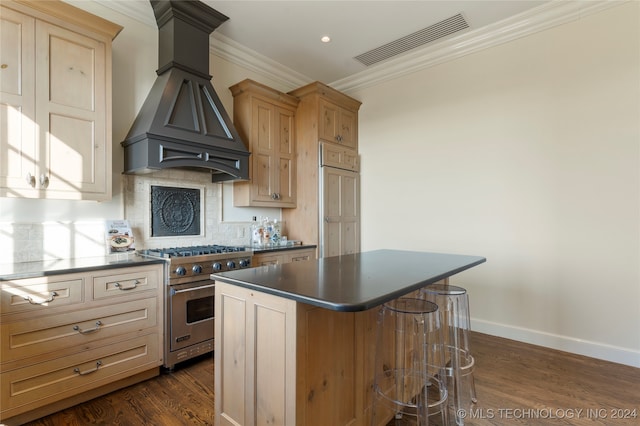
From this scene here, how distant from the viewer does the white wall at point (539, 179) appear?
2.60 m

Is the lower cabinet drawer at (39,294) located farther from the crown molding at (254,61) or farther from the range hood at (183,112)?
the crown molding at (254,61)

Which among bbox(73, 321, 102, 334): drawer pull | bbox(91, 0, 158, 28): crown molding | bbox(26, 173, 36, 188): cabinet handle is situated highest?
bbox(91, 0, 158, 28): crown molding

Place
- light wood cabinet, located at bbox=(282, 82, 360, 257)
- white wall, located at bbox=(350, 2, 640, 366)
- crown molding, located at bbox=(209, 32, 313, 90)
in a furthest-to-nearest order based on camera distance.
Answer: light wood cabinet, located at bbox=(282, 82, 360, 257) → crown molding, located at bbox=(209, 32, 313, 90) → white wall, located at bbox=(350, 2, 640, 366)

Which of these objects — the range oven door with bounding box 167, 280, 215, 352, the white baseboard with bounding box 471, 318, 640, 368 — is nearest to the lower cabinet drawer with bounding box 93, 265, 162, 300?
the range oven door with bounding box 167, 280, 215, 352

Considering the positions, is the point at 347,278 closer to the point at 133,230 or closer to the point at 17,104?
the point at 133,230

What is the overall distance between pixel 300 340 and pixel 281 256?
2.10 meters

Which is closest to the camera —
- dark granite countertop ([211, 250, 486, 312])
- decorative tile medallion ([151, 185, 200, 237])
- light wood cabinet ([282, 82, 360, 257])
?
dark granite countertop ([211, 250, 486, 312])

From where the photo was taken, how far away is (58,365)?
188cm

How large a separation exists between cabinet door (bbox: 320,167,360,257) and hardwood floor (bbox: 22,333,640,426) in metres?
1.85

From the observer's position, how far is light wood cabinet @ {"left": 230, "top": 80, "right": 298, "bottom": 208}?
3430mm

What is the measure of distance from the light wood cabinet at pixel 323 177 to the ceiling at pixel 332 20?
0.50 meters

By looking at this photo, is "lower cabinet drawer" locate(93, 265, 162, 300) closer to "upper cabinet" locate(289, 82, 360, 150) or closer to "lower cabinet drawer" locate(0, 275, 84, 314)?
"lower cabinet drawer" locate(0, 275, 84, 314)

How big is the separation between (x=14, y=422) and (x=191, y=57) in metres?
2.92

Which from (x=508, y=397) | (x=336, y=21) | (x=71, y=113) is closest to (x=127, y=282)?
(x=71, y=113)
